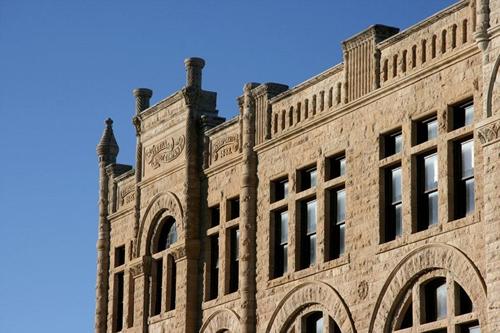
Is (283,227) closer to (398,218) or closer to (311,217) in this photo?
(311,217)

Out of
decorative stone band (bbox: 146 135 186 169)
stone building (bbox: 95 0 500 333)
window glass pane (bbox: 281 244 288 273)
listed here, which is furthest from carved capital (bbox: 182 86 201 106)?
window glass pane (bbox: 281 244 288 273)

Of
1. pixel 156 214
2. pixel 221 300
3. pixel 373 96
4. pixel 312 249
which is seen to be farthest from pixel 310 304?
pixel 156 214

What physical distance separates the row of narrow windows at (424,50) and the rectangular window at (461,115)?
138cm

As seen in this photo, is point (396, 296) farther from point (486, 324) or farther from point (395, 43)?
point (395, 43)

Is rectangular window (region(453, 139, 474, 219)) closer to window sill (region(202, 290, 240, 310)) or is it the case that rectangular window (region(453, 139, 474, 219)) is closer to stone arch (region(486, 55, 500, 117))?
stone arch (region(486, 55, 500, 117))

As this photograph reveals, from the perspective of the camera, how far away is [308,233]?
135 ft

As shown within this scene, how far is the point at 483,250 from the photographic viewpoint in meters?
33.7

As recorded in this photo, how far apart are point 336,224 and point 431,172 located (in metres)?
4.20

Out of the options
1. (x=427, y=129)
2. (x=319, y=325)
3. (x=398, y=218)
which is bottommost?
(x=319, y=325)

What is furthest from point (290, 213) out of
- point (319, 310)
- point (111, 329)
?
point (111, 329)

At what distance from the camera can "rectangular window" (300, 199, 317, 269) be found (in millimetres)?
40781

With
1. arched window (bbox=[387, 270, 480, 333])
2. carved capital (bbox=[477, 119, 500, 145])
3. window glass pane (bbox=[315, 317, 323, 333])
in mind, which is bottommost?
A: arched window (bbox=[387, 270, 480, 333])

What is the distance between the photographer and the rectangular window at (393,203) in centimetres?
3744

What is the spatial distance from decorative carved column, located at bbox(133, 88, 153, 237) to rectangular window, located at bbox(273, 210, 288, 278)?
27.2ft
